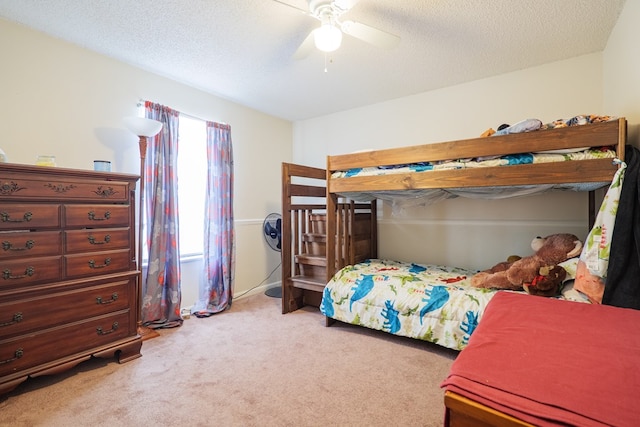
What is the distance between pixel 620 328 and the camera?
108cm

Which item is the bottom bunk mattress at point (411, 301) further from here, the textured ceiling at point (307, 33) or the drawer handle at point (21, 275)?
the drawer handle at point (21, 275)

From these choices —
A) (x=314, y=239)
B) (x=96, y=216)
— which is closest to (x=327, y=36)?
(x=96, y=216)

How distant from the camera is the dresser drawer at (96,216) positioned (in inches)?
74.4

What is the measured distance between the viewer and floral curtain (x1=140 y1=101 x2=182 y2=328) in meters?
2.69

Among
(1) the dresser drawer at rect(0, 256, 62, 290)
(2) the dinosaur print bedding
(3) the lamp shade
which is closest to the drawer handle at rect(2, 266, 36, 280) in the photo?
(1) the dresser drawer at rect(0, 256, 62, 290)

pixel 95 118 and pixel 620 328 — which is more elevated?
pixel 95 118

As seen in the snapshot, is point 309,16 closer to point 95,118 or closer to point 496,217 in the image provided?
point 95,118

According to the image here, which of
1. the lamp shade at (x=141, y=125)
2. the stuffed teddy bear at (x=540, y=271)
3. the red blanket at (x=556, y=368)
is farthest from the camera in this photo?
the lamp shade at (x=141, y=125)

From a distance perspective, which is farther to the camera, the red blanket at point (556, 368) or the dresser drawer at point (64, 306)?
the dresser drawer at point (64, 306)

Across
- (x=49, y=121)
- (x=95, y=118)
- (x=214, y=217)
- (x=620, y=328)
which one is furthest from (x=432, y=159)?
(x=49, y=121)

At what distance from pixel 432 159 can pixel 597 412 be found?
73.3 inches

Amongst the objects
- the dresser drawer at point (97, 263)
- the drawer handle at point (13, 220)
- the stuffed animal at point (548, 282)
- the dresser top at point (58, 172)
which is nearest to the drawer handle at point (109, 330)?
the dresser drawer at point (97, 263)

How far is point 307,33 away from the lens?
2180 mm

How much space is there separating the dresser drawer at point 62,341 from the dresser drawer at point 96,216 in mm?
638
